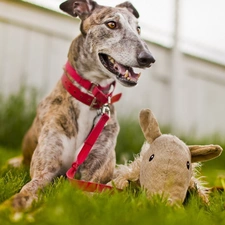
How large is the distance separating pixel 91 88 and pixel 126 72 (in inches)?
8.6

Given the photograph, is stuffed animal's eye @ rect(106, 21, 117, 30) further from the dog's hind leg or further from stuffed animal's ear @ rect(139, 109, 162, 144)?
the dog's hind leg

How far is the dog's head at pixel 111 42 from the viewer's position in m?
2.00

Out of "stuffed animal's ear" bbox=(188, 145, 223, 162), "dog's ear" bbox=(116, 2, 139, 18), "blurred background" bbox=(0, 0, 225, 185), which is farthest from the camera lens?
"blurred background" bbox=(0, 0, 225, 185)

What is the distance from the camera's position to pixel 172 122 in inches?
245

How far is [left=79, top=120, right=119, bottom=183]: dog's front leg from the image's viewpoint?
209cm

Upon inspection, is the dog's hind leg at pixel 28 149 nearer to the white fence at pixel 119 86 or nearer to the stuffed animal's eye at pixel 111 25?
the stuffed animal's eye at pixel 111 25

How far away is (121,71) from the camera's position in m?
2.03

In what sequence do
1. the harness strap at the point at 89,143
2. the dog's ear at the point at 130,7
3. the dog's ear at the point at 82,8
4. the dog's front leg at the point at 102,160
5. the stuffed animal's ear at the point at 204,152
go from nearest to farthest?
the stuffed animal's ear at the point at 204,152
the harness strap at the point at 89,143
the dog's front leg at the point at 102,160
the dog's ear at the point at 82,8
the dog's ear at the point at 130,7

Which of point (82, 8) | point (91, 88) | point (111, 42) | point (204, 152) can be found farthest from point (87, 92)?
point (204, 152)

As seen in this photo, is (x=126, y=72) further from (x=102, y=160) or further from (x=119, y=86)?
(x=119, y=86)

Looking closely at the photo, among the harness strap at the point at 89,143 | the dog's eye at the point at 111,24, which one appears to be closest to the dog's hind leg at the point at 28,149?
the harness strap at the point at 89,143

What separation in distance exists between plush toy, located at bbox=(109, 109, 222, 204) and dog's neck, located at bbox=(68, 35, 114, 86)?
1.49 ft

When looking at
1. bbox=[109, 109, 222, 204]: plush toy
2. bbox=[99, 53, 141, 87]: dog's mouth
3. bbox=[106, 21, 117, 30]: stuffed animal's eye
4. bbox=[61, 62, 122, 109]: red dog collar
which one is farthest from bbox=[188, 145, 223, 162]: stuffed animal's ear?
bbox=[106, 21, 117, 30]: stuffed animal's eye

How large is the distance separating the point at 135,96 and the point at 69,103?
3932 mm
